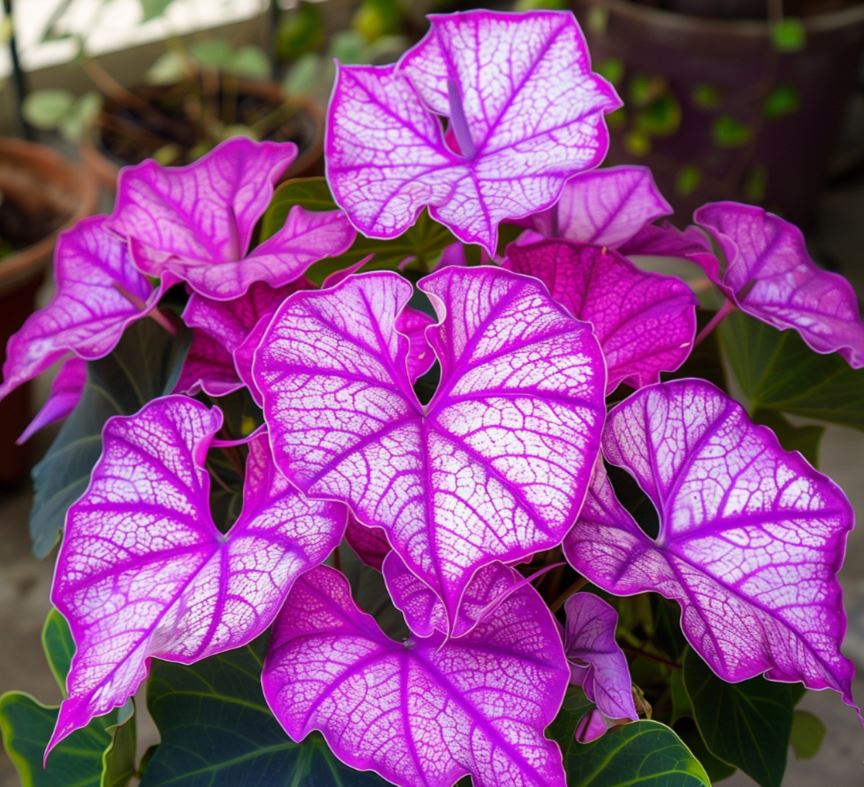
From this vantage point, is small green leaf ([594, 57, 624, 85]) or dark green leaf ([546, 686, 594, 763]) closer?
dark green leaf ([546, 686, 594, 763])

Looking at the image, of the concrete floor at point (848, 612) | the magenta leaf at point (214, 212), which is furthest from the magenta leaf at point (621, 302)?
the concrete floor at point (848, 612)

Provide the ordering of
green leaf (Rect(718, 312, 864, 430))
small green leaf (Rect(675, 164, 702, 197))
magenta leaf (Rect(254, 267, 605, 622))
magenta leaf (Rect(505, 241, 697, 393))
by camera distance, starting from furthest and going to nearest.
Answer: small green leaf (Rect(675, 164, 702, 197))
green leaf (Rect(718, 312, 864, 430))
magenta leaf (Rect(505, 241, 697, 393))
magenta leaf (Rect(254, 267, 605, 622))

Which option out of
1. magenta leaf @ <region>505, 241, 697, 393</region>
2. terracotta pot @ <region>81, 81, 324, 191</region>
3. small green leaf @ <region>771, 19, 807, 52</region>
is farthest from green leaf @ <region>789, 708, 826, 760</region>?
small green leaf @ <region>771, 19, 807, 52</region>

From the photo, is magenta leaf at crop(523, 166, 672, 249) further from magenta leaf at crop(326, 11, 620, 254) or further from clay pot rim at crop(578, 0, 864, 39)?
clay pot rim at crop(578, 0, 864, 39)

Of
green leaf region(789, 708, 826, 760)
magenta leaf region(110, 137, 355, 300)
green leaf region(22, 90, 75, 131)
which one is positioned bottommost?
green leaf region(789, 708, 826, 760)

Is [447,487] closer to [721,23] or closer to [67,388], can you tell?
[67,388]

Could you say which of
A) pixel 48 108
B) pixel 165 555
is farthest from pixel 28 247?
pixel 165 555

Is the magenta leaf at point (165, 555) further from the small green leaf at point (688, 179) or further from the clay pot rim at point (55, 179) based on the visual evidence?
the small green leaf at point (688, 179)
